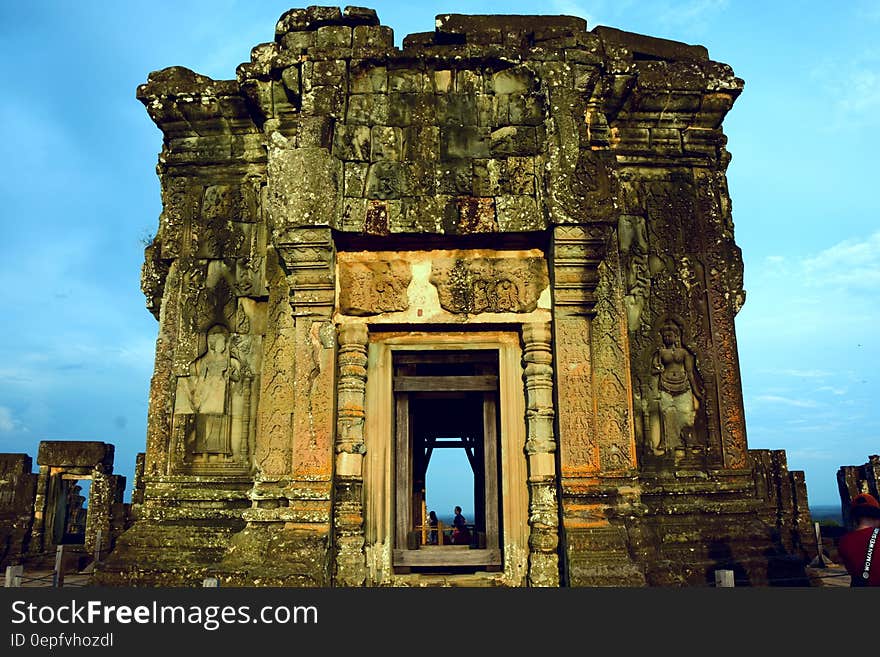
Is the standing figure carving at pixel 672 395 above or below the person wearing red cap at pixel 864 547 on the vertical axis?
above

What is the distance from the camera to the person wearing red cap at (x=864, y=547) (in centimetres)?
371

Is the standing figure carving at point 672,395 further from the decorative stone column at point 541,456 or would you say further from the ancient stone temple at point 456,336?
the decorative stone column at point 541,456

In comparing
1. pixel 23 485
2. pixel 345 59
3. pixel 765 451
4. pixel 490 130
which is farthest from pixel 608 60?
pixel 23 485

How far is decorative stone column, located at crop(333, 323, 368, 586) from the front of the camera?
594 cm

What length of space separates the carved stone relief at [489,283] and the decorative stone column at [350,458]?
0.83m

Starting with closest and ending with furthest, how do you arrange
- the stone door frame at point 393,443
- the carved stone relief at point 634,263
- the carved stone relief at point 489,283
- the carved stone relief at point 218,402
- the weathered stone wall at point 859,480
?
1. the stone door frame at point 393,443
2. the carved stone relief at point 489,283
3. the carved stone relief at point 218,402
4. the carved stone relief at point 634,263
5. the weathered stone wall at point 859,480

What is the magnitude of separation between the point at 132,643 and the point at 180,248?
17.0 feet

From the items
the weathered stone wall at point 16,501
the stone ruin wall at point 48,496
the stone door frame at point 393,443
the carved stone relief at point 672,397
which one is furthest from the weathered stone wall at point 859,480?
the weathered stone wall at point 16,501

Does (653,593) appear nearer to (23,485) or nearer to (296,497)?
(296,497)

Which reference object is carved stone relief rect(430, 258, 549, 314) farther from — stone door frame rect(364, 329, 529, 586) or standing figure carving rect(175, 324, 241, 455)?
standing figure carving rect(175, 324, 241, 455)

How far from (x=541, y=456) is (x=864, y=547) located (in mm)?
2681

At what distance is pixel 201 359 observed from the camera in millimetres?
7465

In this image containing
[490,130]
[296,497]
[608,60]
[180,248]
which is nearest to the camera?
[296,497]

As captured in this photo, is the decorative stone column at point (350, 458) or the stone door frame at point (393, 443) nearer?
the decorative stone column at point (350, 458)
